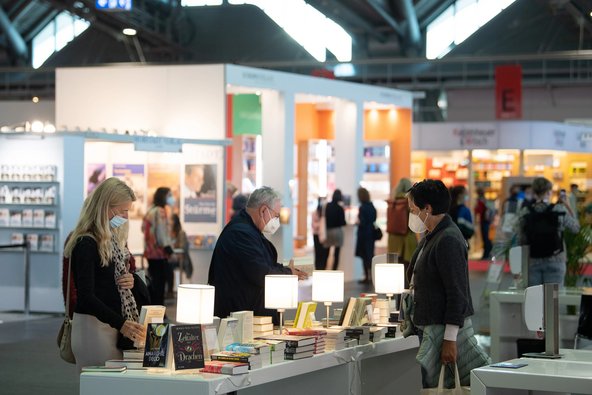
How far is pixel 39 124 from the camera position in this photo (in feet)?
43.7

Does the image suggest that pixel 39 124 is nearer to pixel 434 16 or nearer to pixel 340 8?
pixel 340 8

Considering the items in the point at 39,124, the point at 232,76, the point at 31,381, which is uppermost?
the point at 232,76

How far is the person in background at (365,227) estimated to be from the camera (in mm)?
16891

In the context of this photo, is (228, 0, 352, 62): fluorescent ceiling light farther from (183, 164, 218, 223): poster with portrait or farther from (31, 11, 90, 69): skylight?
(183, 164, 218, 223): poster with portrait

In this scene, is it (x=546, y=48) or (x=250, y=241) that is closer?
(x=250, y=241)

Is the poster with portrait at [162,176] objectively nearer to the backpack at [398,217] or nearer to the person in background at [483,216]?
the backpack at [398,217]

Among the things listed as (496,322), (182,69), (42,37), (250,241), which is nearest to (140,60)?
(42,37)

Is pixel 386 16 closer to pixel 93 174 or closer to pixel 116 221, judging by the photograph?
pixel 93 174

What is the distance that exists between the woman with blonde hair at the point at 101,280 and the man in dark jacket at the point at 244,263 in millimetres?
925

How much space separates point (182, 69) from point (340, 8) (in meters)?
11.4

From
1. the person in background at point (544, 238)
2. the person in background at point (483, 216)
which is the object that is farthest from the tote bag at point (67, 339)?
the person in background at point (483, 216)

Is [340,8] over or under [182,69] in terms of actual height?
over

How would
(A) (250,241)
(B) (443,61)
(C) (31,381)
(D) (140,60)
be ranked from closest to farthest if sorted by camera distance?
1. (A) (250,241)
2. (C) (31,381)
3. (B) (443,61)
4. (D) (140,60)

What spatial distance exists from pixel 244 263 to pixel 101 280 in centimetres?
111
